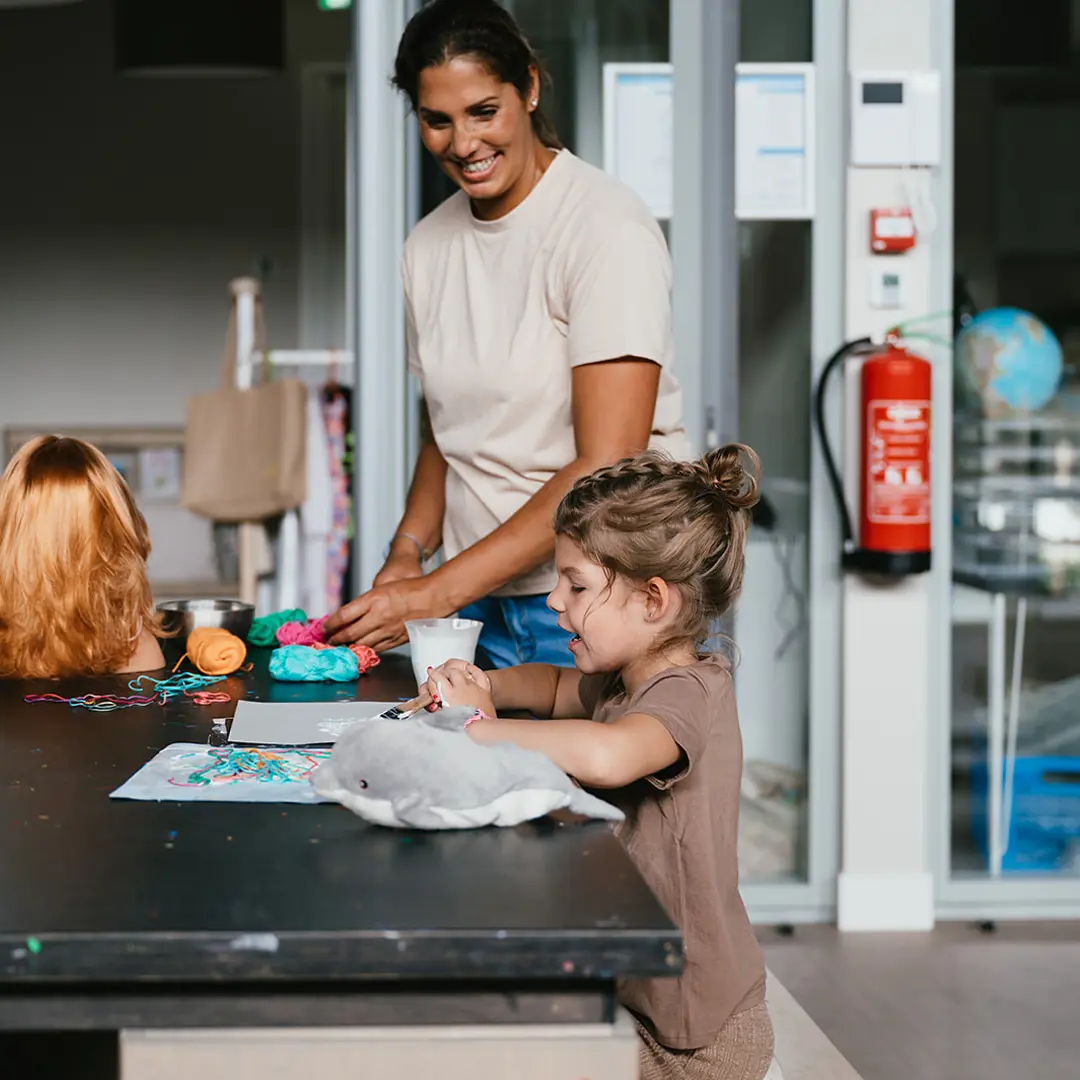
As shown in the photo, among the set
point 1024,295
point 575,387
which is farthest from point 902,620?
point 575,387

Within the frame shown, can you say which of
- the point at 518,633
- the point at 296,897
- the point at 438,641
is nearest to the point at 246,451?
the point at 518,633

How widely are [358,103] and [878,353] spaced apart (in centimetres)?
124

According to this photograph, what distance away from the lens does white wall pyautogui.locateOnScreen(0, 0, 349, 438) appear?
19.2 ft

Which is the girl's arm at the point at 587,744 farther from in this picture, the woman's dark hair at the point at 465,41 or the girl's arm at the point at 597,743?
the woman's dark hair at the point at 465,41

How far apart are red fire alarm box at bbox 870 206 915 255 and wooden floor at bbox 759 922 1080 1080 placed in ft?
4.84

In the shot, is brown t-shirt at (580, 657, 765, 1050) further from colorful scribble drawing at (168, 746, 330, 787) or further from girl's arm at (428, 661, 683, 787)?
colorful scribble drawing at (168, 746, 330, 787)

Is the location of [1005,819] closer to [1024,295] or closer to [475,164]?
[1024,295]

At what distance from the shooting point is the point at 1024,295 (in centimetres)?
316

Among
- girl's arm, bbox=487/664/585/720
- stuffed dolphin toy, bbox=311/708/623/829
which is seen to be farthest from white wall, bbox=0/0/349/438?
stuffed dolphin toy, bbox=311/708/623/829

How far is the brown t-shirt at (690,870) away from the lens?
114cm

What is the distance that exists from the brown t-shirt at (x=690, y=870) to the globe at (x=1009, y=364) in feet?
7.10

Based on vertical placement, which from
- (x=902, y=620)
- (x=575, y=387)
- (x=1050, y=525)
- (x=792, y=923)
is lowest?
(x=792, y=923)

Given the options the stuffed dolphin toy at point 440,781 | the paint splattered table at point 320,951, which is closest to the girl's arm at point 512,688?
the stuffed dolphin toy at point 440,781

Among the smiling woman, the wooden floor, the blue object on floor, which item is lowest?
the wooden floor
